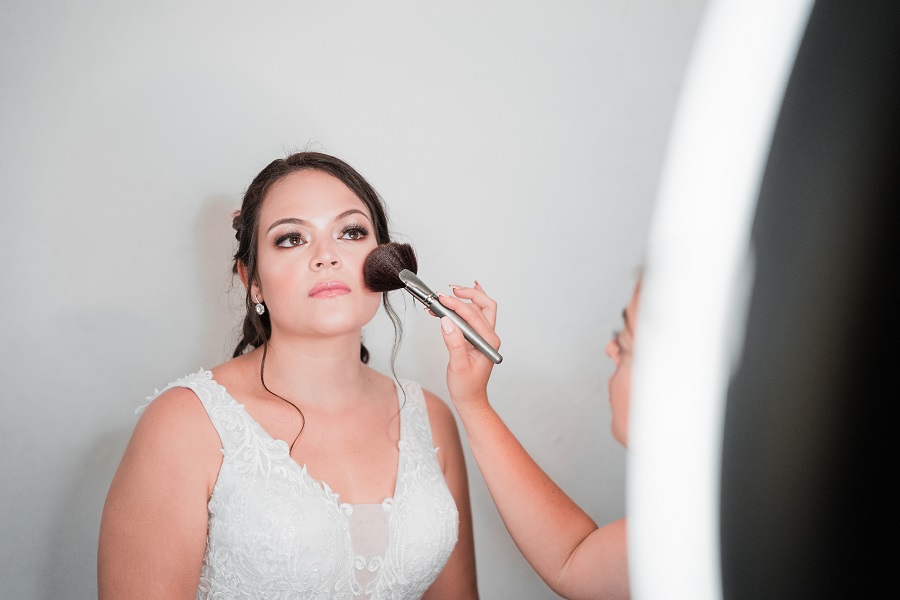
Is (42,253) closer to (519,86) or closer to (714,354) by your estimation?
(519,86)

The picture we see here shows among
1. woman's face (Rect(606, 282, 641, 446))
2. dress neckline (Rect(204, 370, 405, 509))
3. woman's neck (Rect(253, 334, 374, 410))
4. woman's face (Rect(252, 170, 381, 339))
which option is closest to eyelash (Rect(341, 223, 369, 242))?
woman's face (Rect(252, 170, 381, 339))

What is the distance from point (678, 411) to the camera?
618 millimetres

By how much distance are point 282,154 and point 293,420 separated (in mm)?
554

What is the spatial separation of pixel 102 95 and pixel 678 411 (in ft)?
3.83

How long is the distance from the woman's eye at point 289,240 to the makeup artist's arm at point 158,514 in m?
0.30

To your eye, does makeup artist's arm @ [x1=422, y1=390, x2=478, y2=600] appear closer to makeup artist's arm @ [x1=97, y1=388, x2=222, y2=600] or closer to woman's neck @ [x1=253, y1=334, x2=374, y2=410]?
woman's neck @ [x1=253, y1=334, x2=374, y2=410]

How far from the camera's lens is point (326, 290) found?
1.10 m

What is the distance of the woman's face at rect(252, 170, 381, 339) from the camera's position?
1098mm

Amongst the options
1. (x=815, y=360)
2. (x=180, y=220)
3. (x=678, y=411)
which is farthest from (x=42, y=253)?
(x=815, y=360)

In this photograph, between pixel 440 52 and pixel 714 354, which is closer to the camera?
pixel 714 354

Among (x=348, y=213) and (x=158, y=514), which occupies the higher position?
(x=348, y=213)

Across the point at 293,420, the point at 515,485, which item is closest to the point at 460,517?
the point at 515,485

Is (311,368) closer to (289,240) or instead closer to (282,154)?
(289,240)

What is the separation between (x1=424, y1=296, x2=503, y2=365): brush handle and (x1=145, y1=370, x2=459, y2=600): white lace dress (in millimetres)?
313
